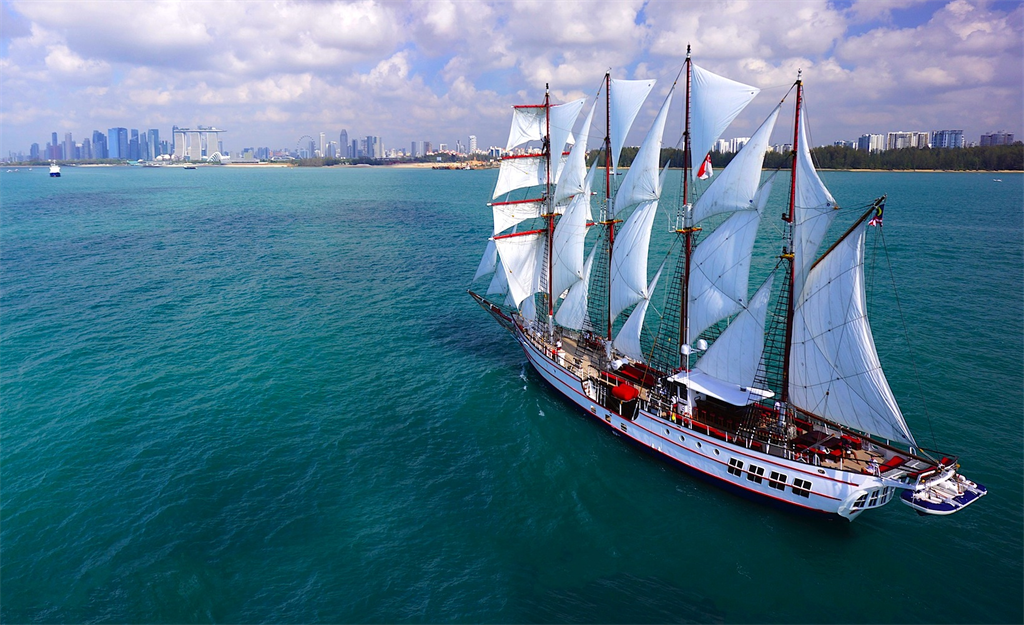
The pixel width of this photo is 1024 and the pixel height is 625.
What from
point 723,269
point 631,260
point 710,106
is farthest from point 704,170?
point 631,260

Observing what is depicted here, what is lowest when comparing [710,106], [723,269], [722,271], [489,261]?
[489,261]

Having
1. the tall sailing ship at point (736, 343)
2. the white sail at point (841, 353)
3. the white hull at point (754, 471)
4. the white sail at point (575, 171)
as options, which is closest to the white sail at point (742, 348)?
the tall sailing ship at point (736, 343)

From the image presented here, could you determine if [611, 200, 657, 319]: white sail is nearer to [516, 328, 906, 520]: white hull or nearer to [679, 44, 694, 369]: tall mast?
[679, 44, 694, 369]: tall mast

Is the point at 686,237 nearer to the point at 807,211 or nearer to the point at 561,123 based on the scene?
the point at 807,211

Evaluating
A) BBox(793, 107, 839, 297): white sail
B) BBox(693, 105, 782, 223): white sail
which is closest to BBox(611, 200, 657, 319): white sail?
BBox(693, 105, 782, 223): white sail

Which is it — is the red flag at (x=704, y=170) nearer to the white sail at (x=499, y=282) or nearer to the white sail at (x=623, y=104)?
the white sail at (x=623, y=104)

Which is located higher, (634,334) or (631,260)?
(631,260)
